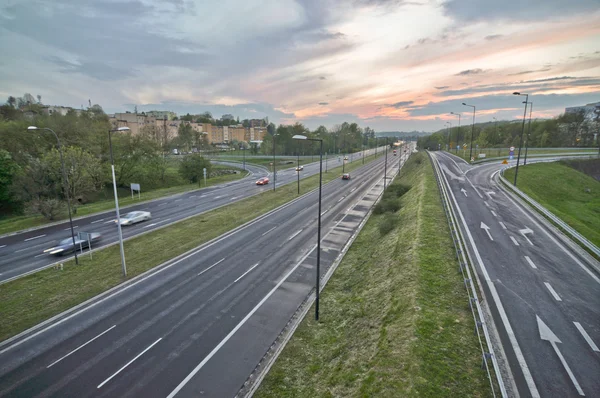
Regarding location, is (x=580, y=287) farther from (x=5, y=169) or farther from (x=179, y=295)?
(x=5, y=169)

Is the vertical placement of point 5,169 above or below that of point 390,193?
above

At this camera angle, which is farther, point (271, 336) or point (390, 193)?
point (390, 193)

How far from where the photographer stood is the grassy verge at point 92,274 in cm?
1513

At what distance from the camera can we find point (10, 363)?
1177 centimetres

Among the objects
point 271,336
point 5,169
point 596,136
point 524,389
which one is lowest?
point 271,336

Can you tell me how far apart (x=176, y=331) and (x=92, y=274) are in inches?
396

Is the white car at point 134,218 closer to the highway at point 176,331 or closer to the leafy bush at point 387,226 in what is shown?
the highway at point 176,331

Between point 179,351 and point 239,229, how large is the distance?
16225 mm

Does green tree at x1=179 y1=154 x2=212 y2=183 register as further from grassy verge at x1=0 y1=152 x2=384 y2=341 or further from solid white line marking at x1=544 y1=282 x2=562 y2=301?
solid white line marking at x1=544 y1=282 x2=562 y2=301

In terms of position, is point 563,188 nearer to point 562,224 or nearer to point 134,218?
point 562,224

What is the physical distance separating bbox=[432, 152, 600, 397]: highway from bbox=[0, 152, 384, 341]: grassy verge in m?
20.9

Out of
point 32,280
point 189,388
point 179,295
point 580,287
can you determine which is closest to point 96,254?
point 32,280

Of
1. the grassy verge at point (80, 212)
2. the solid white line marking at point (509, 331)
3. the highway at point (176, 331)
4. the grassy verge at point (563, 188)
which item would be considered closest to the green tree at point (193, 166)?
the grassy verge at point (80, 212)

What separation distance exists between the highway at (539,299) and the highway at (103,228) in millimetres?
28213
